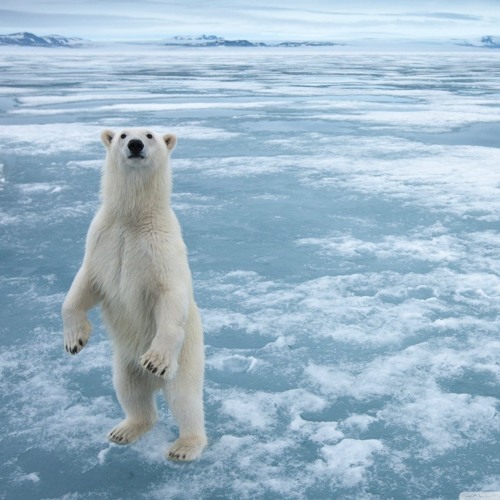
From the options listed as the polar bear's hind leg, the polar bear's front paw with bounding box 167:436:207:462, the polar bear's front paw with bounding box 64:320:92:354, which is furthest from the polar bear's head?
the polar bear's front paw with bounding box 167:436:207:462

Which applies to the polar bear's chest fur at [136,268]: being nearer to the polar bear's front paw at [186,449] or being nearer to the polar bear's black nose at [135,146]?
the polar bear's black nose at [135,146]

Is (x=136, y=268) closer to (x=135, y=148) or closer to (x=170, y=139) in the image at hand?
(x=135, y=148)

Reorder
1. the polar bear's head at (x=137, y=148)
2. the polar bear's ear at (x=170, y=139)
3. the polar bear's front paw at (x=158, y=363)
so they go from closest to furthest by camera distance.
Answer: the polar bear's front paw at (x=158, y=363)
the polar bear's head at (x=137, y=148)
the polar bear's ear at (x=170, y=139)

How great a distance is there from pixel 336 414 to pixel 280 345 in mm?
712

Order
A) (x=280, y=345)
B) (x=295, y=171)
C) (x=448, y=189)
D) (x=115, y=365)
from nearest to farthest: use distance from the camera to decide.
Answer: (x=115, y=365) < (x=280, y=345) < (x=448, y=189) < (x=295, y=171)

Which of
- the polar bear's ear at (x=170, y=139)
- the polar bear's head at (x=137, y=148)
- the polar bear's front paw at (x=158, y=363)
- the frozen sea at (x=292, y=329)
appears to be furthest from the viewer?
the polar bear's ear at (x=170, y=139)

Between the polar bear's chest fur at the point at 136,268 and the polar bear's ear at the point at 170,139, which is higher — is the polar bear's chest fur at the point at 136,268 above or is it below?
below

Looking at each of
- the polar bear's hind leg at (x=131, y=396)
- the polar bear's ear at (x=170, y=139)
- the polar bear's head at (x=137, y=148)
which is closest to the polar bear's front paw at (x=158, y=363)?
the polar bear's hind leg at (x=131, y=396)

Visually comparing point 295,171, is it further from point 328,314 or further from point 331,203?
point 328,314

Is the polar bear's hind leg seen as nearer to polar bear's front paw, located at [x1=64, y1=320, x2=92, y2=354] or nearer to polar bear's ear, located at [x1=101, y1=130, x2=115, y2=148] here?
polar bear's front paw, located at [x1=64, y1=320, x2=92, y2=354]

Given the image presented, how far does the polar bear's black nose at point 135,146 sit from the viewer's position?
7.76 feet

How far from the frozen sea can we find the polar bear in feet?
1.06

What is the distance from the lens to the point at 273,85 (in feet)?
70.0

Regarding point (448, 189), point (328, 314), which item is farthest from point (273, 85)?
point (328, 314)
